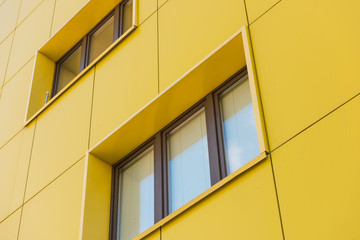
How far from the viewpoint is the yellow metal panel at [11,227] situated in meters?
10.9

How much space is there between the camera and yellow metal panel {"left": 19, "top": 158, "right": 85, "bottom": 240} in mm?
9656

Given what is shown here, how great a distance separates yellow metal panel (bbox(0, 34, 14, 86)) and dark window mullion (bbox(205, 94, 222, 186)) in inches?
299

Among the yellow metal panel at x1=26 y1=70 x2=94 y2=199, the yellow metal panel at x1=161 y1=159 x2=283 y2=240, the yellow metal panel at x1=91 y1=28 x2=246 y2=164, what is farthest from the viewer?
the yellow metal panel at x1=26 y1=70 x2=94 y2=199

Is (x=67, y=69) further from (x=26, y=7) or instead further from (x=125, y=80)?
(x=125, y=80)

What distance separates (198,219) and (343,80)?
2.43 metres

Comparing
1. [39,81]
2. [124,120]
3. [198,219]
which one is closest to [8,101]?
[39,81]

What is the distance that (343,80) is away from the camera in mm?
6750

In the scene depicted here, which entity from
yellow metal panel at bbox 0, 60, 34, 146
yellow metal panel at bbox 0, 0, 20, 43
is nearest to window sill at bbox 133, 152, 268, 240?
yellow metal panel at bbox 0, 60, 34, 146

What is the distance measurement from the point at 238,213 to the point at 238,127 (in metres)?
1.67

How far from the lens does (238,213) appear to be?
704 centimetres

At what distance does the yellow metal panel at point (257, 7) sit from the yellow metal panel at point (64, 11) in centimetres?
555

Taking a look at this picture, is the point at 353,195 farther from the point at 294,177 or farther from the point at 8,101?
the point at 8,101

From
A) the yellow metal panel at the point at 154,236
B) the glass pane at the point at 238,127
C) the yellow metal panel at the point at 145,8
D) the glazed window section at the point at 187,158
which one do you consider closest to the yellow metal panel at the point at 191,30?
the yellow metal panel at the point at 145,8

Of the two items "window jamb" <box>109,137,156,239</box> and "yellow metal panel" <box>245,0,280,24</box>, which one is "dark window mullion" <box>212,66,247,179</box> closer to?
"yellow metal panel" <box>245,0,280,24</box>
